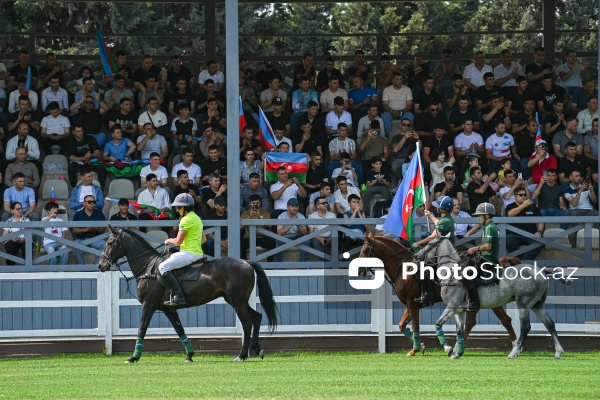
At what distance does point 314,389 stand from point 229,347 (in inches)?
241

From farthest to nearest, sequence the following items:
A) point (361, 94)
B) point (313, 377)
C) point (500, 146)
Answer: point (361, 94) < point (500, 146) < point (313, 377)

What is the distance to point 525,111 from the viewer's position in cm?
2420

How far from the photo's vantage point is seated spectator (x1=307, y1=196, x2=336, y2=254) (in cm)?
2017

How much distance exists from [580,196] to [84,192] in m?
8.66

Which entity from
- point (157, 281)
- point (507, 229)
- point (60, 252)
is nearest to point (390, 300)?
point (507, 229)

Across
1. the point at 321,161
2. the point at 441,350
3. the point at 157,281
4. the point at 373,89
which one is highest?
the point at 373,89

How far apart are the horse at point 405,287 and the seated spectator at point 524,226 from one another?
1928mm

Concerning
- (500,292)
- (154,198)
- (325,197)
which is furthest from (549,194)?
(154,198)

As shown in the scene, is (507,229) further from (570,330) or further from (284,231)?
(284,231)

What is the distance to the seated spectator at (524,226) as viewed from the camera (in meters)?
20.3

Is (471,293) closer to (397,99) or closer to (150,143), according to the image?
(397,99)

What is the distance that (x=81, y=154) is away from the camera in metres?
22.5

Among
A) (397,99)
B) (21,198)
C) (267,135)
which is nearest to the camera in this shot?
(21,198)

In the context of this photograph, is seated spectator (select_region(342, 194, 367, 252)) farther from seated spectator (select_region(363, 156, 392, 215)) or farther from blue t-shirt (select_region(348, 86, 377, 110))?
blue t-shirt (select_region(348, 86, 377, 110))
